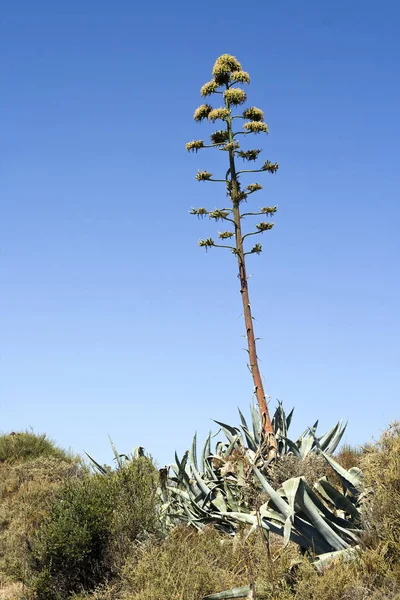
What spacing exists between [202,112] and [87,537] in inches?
295

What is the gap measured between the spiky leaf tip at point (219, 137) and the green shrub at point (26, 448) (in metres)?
9.68

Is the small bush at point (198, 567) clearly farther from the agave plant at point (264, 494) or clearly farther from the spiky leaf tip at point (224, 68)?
the spiky leaf tip at point (224, 68)

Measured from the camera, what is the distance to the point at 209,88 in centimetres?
1241

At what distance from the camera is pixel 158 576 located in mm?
7332

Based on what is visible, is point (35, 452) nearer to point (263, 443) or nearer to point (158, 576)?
point (263, 443)

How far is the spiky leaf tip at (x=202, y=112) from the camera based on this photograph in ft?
40.3

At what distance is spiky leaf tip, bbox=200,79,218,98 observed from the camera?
1240 cm

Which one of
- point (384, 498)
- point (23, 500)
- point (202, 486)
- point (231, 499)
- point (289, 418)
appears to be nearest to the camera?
point (384, 498)

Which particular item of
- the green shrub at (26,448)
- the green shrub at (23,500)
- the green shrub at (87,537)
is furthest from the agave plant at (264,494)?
the green shrub at (26,448)

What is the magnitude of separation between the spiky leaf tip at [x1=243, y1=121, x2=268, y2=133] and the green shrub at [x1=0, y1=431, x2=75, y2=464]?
33.2 feet

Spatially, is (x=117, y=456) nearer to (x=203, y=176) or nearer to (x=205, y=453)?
(x=205, y=453)

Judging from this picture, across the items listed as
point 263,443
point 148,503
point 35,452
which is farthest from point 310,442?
point 35,452

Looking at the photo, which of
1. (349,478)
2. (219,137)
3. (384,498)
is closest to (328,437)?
(349,478)

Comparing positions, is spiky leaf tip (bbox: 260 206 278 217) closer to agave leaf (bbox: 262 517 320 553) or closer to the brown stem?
the brown stem
